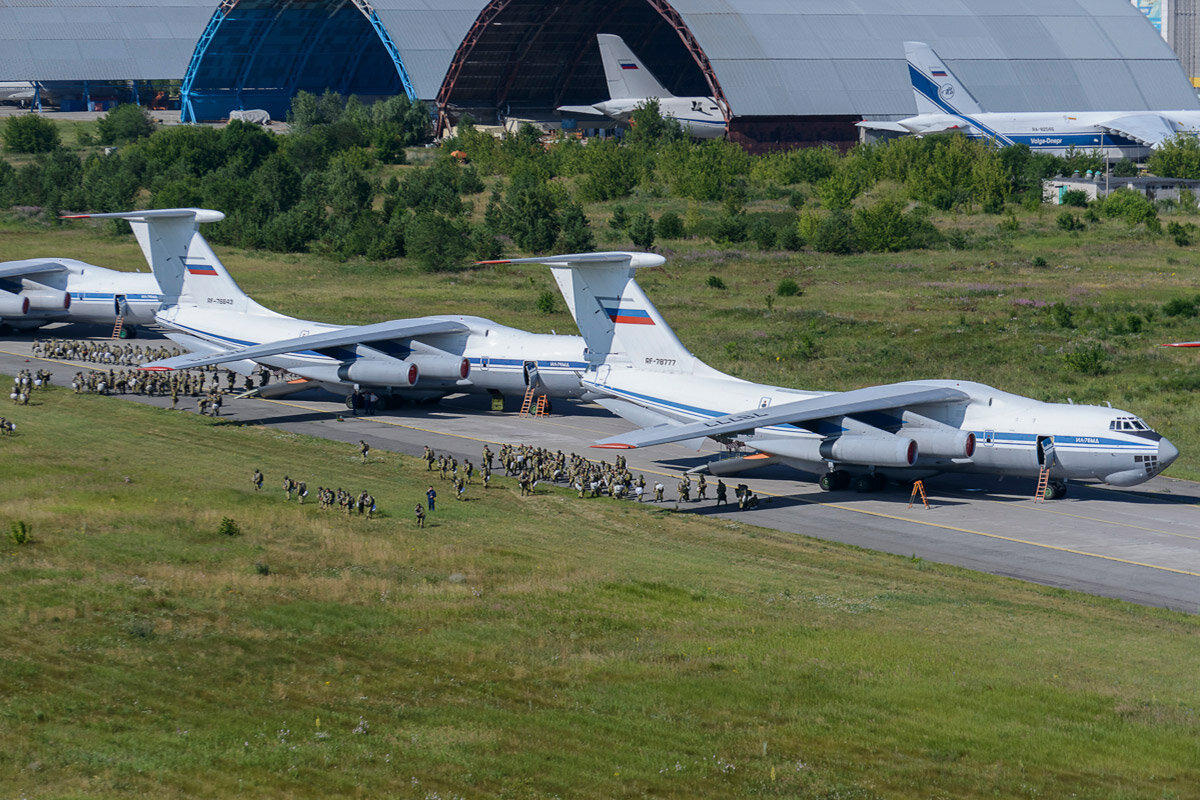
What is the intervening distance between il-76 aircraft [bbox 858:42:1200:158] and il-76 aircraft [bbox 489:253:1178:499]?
87373 millimetres

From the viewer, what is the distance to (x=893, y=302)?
79.1 meters

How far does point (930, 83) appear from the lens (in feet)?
433

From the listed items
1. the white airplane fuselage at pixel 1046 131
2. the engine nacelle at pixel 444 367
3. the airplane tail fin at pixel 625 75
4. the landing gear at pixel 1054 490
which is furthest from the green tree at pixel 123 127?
the landing gear at pixel 1054 490

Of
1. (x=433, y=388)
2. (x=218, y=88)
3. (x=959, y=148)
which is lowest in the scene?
(x=433, y=388)

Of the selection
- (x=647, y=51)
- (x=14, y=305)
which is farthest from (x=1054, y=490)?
(x=647, y=51)

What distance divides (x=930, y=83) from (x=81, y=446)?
101148mm

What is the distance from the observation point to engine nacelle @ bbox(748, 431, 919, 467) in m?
43.8

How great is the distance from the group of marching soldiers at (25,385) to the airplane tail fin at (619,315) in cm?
2064

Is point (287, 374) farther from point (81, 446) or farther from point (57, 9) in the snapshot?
point (57, 9)

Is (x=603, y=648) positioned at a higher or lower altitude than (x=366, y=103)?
lower

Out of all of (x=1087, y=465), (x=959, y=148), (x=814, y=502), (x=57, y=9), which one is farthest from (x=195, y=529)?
(x=57, y=9)

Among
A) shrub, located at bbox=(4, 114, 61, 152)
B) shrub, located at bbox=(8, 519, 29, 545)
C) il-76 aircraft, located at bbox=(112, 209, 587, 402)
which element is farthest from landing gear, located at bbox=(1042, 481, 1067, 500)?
shrub, located at bbox=(4, 114, 61, 152)

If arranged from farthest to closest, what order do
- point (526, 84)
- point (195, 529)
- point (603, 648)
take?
point (526, 84) → point (195, 529) → point (603, 648)

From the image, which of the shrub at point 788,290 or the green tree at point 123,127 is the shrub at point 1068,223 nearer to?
the shrub at point 788,290
